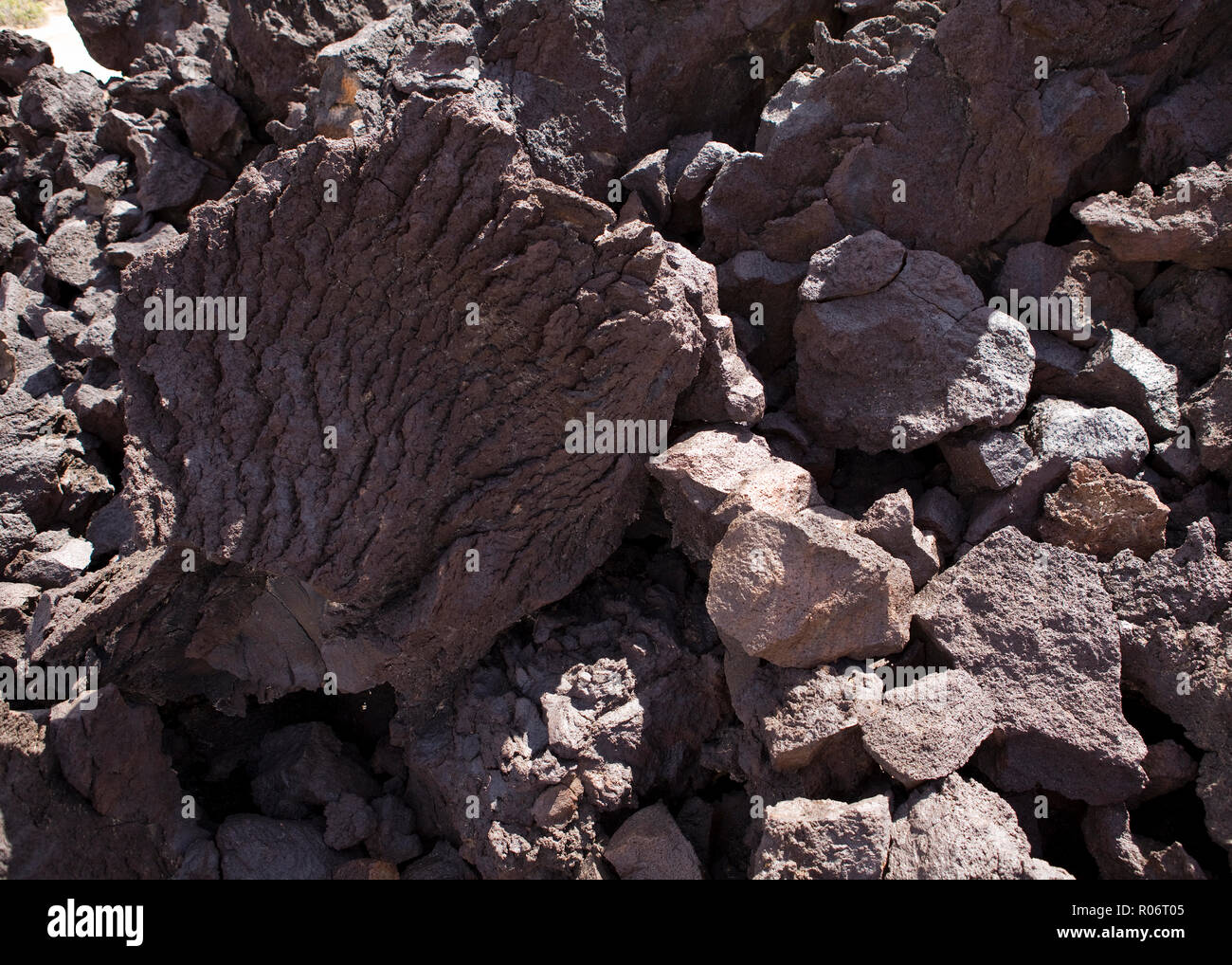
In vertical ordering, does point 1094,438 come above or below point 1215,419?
below

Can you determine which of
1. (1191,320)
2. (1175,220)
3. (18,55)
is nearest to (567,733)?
(1191,320)

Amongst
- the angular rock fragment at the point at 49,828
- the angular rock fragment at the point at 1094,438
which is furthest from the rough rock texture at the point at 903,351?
the angular rock fragment at the point at 49,828

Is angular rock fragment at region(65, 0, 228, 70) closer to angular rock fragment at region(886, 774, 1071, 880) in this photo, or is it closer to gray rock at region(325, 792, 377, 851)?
gray rock at region(325, 792, 377, 851)

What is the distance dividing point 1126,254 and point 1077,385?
1.87 ft

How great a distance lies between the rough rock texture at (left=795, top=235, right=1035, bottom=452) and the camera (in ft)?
10.6

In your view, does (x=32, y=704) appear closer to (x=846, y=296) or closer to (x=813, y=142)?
(x=846, y=296)

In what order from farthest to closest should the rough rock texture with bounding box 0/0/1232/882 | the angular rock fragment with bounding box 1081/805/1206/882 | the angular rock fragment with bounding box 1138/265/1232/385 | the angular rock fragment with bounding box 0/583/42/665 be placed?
the angular rock fragment with bounding box 0/583/42/665 < the angular rock fragment with bounding box 1138/265/1232/385 < the rough rock texture with bounding box 0/0/1232/882 < the angular rock fragment with bounding box 1081/805/1206/882

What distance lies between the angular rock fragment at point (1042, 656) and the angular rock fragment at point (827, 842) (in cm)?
54

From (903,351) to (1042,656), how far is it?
1201 millimetres

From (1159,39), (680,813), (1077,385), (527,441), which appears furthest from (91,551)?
(1159,39)

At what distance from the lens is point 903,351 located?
3305 millimetres

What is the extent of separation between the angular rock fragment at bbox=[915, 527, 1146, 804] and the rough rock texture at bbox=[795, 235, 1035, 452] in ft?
1.69

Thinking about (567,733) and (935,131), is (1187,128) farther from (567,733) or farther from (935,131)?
(567,733)

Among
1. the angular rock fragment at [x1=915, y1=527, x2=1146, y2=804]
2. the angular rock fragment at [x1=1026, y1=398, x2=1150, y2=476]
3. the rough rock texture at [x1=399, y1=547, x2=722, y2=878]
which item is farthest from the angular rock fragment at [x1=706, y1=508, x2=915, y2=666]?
the angular rock fragment at [x1=1026, y1=398, x2=1150, y2=476]
